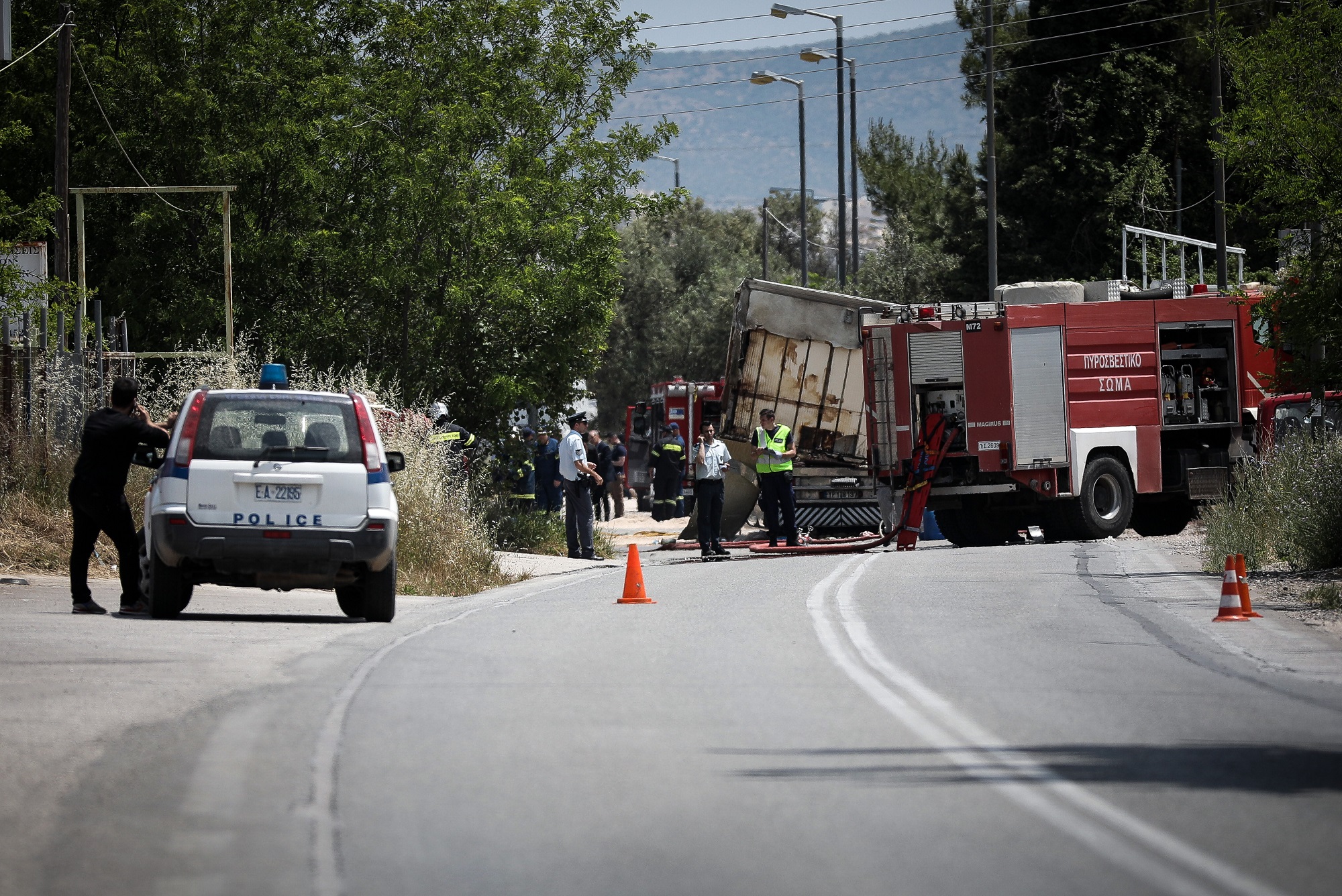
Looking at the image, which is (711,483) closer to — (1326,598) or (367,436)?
(367,436)

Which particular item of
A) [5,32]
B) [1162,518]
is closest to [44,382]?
[5,32]

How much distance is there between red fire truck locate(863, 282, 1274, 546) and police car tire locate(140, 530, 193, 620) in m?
11.8

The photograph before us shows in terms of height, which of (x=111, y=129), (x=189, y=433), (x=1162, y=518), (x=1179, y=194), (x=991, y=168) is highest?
(x=1179, y=194)

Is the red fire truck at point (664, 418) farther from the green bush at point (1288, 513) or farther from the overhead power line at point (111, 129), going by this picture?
the green bush at point (1288, 513)

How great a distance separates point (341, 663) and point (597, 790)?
13.8 ft

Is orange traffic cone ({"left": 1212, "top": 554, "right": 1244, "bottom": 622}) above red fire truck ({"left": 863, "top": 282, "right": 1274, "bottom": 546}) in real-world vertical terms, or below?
below

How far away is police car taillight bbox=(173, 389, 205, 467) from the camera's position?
12.5 meters

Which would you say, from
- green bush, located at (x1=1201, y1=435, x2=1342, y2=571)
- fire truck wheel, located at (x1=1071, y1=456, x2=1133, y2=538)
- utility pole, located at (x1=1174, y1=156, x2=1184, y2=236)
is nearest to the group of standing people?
fire truck wheel, located at (x1=1071, y1=456, x2=1133, y2=538)

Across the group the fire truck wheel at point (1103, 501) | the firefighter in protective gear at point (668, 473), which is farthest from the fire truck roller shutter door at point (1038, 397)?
the firefighter in protective gear at point (668, 473)

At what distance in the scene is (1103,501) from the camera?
23.4 metres

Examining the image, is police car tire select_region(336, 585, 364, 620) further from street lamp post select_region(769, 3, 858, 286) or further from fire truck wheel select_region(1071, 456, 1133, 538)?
street lamp post select_region(769, 3, 858, 286)

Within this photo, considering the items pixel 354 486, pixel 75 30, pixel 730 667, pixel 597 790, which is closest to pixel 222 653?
pixel 354 486

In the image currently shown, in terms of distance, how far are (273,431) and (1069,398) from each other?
12944 millimetres

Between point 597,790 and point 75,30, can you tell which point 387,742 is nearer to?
point 597,790
